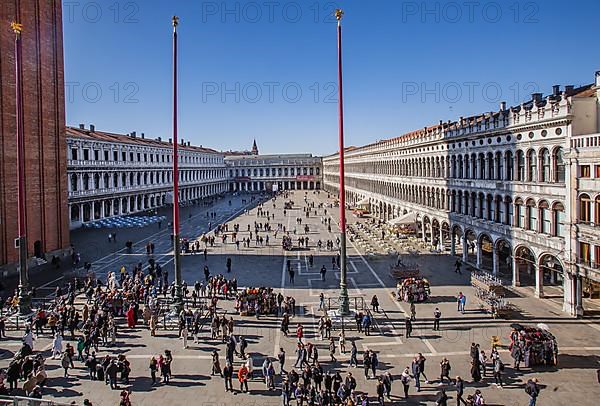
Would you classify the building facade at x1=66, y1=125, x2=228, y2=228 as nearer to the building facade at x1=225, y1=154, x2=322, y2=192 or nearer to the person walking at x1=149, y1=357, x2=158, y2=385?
the person walking at x1=149, y1=357, x2=158, y2=385

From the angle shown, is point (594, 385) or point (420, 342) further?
point (420, 342)

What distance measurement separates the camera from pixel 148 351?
19766 millimetres

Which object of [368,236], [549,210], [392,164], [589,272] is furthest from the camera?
[392,164]

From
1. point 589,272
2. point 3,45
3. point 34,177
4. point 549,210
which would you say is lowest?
point 589,272

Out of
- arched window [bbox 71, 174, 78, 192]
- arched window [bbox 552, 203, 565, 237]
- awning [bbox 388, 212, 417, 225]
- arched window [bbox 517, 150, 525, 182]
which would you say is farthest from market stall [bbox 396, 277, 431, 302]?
arched window [bbox 71, 174, 78, 192]

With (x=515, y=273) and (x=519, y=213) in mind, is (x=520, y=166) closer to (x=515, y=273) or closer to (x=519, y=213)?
(x=519, y=213)

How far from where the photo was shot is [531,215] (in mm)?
28344

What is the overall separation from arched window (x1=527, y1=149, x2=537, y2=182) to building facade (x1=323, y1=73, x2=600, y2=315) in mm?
63

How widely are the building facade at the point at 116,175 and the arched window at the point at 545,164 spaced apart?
140 feet

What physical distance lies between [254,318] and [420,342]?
29.2ft

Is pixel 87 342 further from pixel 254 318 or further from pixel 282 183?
pixel 282 183

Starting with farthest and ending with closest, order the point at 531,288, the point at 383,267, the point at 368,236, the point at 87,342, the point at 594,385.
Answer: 1. the point at 368,236
2. the point at 383,267
3. the point at 531,288
4. the point at 87,342
5. the point at 594,385

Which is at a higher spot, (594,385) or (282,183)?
(282,183)

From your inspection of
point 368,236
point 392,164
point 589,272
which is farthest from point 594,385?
point 392,164
